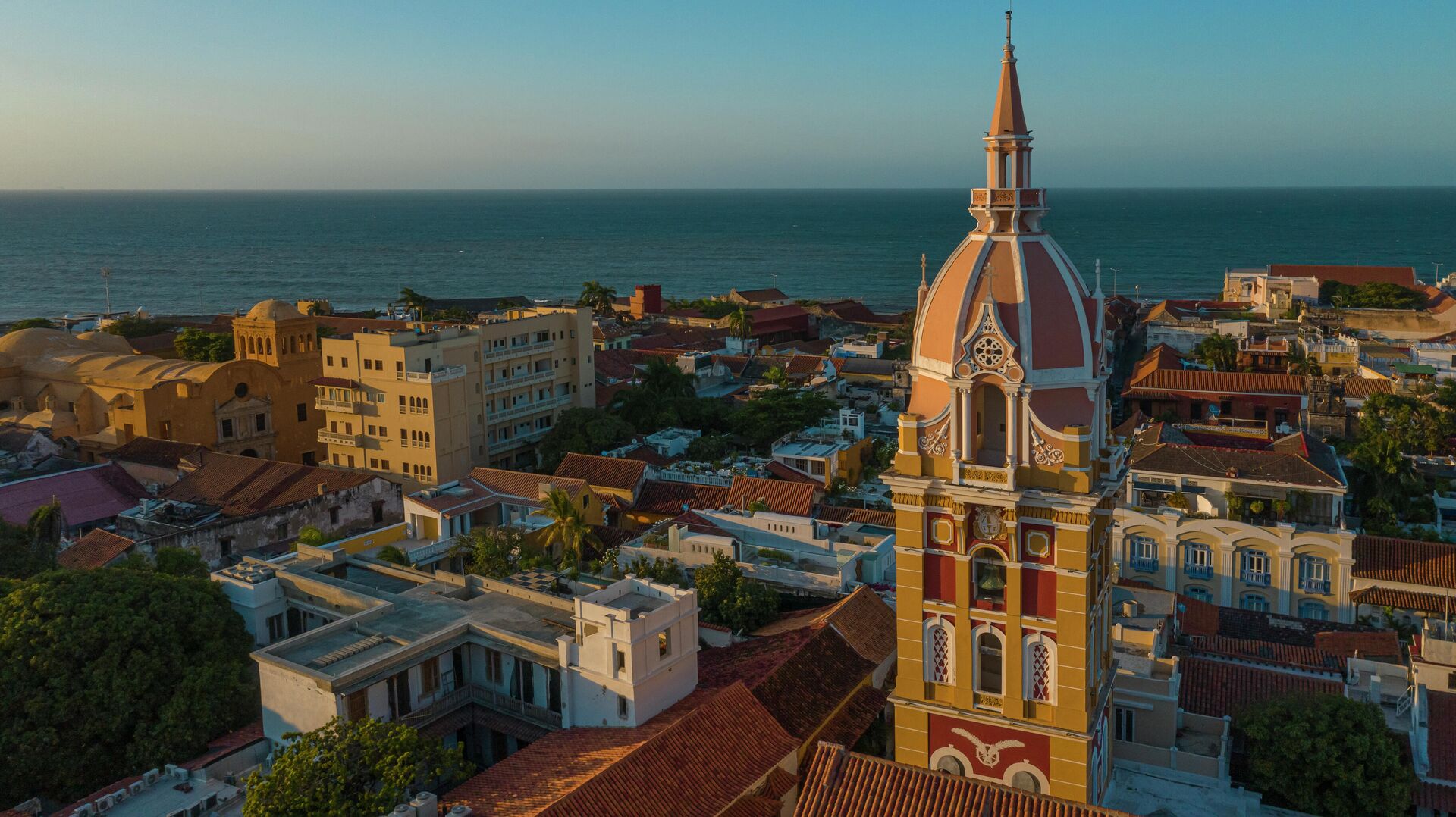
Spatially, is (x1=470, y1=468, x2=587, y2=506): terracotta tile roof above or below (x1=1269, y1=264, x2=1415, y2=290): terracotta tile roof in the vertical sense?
below

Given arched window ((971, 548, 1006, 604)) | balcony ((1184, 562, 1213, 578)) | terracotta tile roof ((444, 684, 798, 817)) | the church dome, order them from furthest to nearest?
the church dome
balcony ((1184, 562, 1213, 578))
terracotta tile roof ((444, 684, 798, 817))
arched window ((971, 548, 1006, 604))

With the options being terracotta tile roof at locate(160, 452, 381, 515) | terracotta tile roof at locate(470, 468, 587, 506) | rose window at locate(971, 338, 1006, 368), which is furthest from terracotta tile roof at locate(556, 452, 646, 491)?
rose window at locate(971, 338, 1006, 368)

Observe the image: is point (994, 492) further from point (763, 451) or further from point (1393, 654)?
point (763, 451)

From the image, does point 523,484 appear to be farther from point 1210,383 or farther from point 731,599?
point 1210,383

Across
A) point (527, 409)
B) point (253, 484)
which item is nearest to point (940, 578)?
point (253, 484)

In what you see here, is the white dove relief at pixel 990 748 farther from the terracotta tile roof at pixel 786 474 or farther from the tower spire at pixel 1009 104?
the terracotta tile roof at pixel 786 474

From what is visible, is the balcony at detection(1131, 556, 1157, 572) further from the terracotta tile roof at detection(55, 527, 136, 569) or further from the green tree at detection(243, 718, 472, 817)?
the terracotta tile roof at detection(55, 527, 136, 569)

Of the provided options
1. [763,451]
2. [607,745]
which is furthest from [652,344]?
[607,745]
